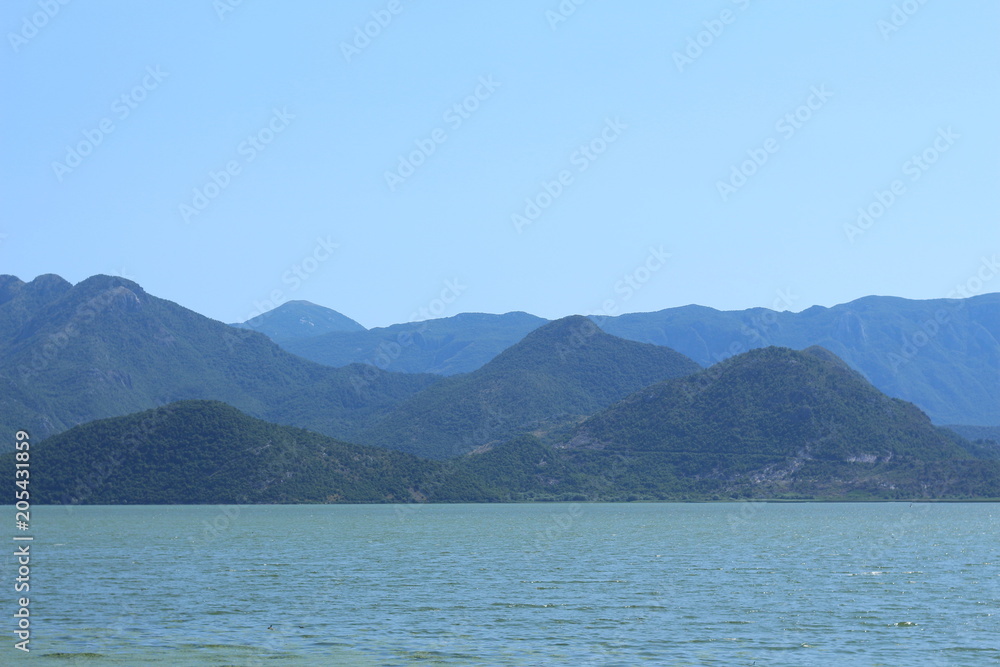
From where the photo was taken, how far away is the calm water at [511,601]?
47.4 m

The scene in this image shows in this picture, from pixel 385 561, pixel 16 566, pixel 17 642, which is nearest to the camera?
pixel 17 642

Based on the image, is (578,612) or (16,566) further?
(16,566)

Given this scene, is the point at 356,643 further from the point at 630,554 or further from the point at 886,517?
the point at 886,517

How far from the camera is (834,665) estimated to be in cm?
4441

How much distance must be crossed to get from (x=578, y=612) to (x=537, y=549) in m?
49.3

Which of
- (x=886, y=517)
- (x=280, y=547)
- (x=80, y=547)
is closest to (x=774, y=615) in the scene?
(x=280, y=547)

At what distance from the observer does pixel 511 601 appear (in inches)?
2547

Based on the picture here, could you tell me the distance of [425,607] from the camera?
61.7 meters

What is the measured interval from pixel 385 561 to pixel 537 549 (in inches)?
802

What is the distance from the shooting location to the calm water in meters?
47.4

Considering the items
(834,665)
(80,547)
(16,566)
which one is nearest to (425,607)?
(834,665)

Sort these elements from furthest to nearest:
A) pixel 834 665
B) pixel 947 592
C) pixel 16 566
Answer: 1. pixel 16 566
2. pixel 947 592
3. pixel 834 665

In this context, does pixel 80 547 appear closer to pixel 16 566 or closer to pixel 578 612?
pixel 16 566

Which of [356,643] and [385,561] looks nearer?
[356,643]
